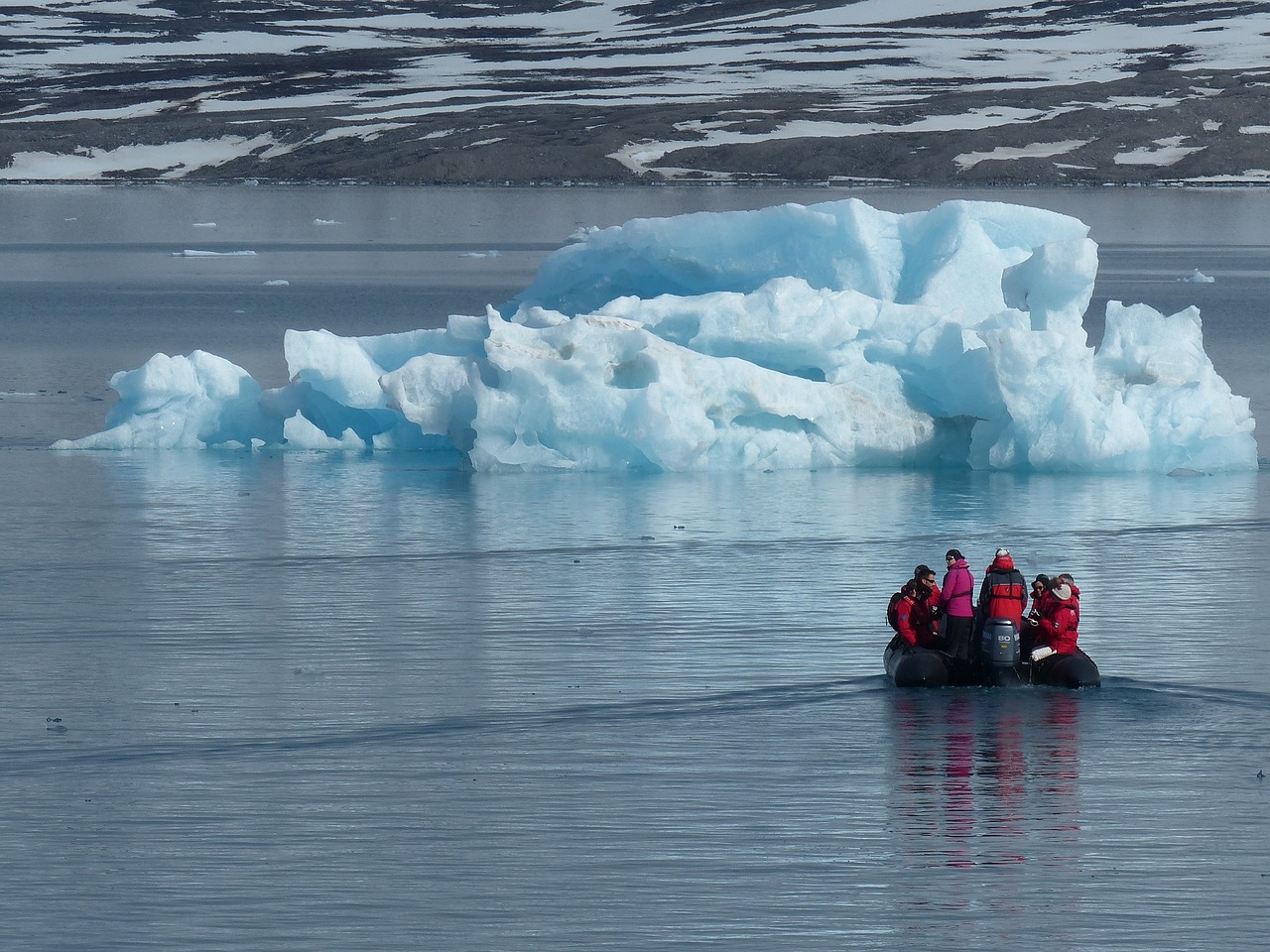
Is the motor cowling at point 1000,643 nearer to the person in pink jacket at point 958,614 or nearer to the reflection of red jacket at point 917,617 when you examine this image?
the person in pink jacket at point 958,614

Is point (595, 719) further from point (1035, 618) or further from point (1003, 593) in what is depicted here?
point (1035, 618)

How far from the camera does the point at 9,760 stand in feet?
31.6

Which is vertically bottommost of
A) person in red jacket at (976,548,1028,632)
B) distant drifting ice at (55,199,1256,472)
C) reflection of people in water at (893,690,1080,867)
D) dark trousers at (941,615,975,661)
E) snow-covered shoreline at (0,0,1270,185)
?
reflection of people in water at (893,690,1080,867)

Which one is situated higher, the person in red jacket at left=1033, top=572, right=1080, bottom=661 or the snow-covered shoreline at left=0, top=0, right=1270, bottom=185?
the snow-covered shoreline at left=0, top=0, right=1270, bottom=185

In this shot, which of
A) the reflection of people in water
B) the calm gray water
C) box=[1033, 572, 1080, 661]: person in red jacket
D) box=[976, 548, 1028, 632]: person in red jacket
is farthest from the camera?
box=[1033, 572, 1080, 661]: person in red jacket

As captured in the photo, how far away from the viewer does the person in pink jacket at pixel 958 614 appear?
36.4ft

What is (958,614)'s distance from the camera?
11.1m

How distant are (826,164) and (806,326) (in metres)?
70.8

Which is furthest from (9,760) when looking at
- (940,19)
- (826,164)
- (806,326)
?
(940,19)

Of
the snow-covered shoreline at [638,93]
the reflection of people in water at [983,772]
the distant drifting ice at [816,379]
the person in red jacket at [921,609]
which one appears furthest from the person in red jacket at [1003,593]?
the snow-covered shoreline at [638,93]

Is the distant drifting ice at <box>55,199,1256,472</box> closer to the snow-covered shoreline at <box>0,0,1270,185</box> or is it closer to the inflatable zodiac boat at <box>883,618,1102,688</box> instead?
the inflatable zodiac boat at <box>883,618,1102,688</box>

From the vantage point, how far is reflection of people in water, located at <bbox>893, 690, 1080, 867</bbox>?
8.61 m

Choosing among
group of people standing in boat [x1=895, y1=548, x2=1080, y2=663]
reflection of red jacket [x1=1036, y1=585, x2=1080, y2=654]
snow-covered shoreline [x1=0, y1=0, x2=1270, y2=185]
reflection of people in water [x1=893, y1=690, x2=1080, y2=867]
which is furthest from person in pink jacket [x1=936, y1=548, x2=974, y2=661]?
snow-covered shoreline [x1=0, y1=0, x2=1270, y2=185]

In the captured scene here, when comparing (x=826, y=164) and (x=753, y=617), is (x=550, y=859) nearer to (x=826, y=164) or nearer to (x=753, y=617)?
(x=753, y=617)
